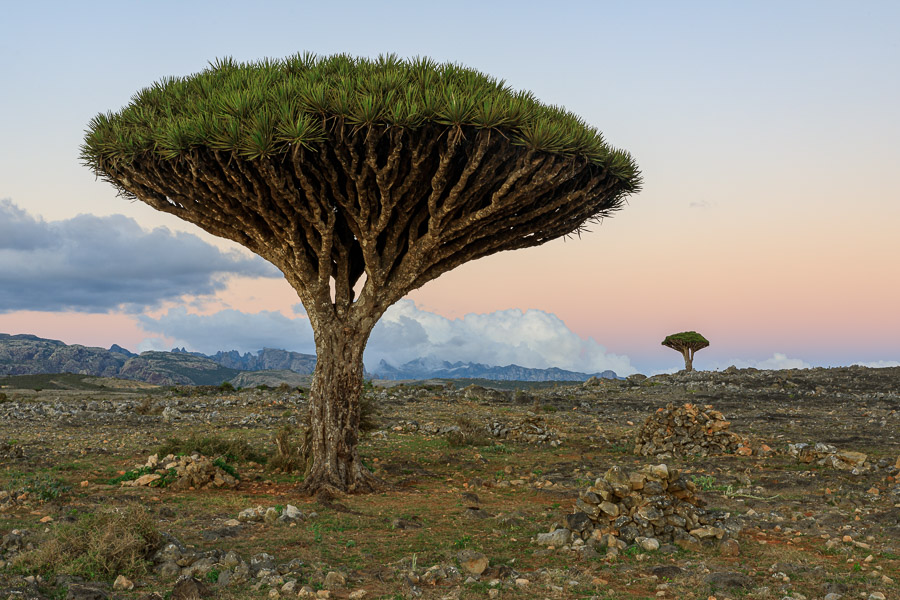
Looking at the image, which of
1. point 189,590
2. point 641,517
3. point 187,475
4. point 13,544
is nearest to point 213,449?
point 187,475

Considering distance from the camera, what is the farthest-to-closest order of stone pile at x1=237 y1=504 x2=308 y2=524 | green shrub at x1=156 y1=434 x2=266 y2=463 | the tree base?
green shrub at x1=156 y1=434 x2=266 y2=463, the tree base, stone pile at x1=237 y1=504 x2=308 y2=524

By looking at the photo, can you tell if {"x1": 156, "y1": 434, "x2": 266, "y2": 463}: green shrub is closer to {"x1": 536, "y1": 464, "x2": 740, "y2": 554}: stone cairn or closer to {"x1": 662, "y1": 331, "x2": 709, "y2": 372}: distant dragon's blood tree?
{"x1": 536, "y1": 464, "x2": 740, "y2": 554}: stone cairn

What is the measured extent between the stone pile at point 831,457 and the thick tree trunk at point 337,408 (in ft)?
33.4

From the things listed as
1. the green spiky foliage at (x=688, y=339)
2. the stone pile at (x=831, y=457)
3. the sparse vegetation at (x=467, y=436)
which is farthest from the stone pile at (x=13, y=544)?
the green spiky foliage at (x=688, y=339)

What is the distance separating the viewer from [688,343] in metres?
56.8

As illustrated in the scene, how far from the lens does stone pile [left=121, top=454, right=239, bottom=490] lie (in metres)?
12.4

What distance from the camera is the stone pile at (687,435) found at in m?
16.4

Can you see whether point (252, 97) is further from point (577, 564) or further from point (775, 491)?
point (775, 491)

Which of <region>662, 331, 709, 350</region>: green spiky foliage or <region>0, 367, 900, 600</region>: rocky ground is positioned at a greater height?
<region>662, 331, 709, 350</region>: green spiky foliage

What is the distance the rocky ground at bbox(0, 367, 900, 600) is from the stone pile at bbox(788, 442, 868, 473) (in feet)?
0.16

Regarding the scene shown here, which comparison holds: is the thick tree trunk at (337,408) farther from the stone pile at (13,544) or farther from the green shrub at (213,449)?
the stone pile at (13,544)

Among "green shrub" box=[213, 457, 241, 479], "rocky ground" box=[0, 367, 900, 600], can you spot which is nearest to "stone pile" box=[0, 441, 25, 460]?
"rocky ground" box=[0, 367, 900, 600]

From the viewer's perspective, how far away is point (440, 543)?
8555 millimetres

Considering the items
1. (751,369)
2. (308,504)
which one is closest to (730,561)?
(308,504)
